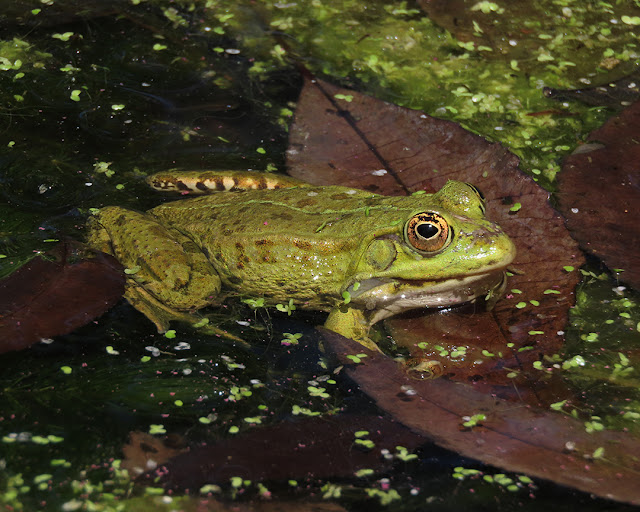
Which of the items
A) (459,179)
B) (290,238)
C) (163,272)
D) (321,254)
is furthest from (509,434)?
(163,272)

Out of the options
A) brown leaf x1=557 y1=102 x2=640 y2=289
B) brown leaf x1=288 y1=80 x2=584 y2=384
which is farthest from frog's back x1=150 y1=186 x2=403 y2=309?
brown leaf x1=557 y1=102 x2=640 y2=289

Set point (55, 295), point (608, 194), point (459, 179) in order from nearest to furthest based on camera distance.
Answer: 1. point (55, 295)
2. point (608, 194)
3. point (459, 179)

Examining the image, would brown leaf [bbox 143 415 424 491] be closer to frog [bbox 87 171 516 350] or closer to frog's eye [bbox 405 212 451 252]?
frog [bbox 87 171 516 350]

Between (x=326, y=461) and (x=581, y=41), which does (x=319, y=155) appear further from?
(x=581, y=41)

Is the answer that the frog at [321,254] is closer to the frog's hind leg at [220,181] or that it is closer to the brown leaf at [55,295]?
the brown leaf at [55,295]

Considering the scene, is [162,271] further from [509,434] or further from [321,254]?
[509,434]

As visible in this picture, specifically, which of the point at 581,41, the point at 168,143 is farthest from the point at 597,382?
the point at 581,41
